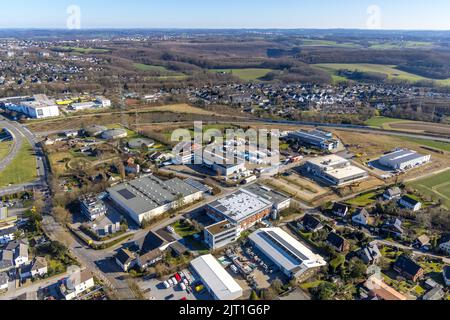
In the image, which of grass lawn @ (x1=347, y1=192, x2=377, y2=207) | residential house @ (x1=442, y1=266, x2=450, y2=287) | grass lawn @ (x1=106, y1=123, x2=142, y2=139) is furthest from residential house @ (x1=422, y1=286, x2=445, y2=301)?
grass lawn @ (x1=106, y1=123, x2=142, y2=139)

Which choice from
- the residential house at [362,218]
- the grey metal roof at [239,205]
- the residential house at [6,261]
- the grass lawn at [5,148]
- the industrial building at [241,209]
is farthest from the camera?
the grass lawn at [5,148]

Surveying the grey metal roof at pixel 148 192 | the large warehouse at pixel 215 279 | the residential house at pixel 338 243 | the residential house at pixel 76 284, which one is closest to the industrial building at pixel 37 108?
the grey metal roof at pixel 148 192

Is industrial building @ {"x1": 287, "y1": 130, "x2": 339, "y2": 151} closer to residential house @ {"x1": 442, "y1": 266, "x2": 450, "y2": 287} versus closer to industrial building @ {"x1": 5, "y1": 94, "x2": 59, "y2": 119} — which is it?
residential house @ {"x1": 442, "y1": 266, "x2": 450, "y2": 287}

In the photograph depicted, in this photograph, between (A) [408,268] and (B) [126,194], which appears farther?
(B) [126,194]

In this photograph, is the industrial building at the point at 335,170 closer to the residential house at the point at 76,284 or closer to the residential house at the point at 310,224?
the residential house at the point at 310,224

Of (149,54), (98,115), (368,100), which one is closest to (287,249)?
(98,115)

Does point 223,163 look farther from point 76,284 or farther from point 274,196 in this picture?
point 76,284

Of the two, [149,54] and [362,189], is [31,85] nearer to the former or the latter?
[149,54]

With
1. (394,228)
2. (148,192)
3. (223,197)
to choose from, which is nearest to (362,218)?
(394,228)
